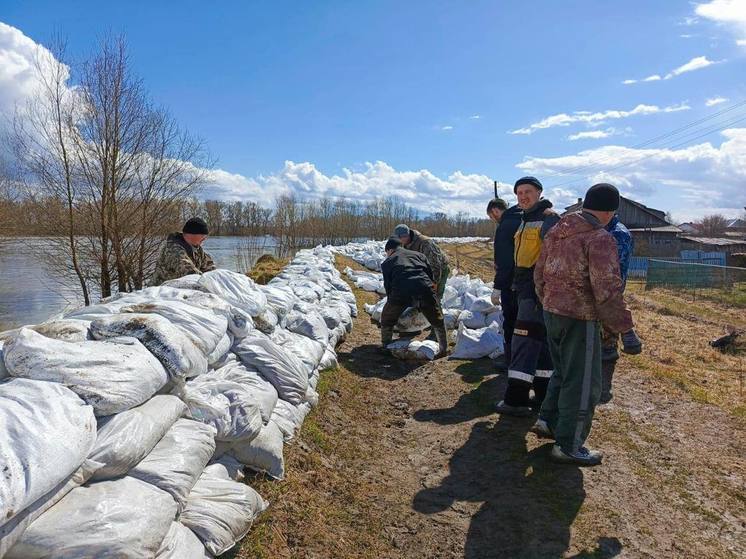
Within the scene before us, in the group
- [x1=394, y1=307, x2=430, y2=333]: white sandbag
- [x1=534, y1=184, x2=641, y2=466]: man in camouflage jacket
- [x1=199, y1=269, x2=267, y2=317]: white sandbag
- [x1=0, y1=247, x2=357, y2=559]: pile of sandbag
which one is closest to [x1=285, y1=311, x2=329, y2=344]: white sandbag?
[x1=199, y1=269, x2=267, y2=317]: white sandbag

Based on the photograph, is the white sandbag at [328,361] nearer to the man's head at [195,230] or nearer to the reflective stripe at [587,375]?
the man's head at [195,230]

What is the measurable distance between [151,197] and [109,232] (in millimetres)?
989

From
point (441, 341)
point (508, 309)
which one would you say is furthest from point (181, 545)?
point (441, 341)

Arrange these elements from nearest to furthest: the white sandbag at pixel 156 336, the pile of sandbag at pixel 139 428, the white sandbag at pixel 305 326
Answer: the pile of sandbag at pixel 139 428 → the white sandbag at pixel 156 336 → the white sandbag at pixel 305 326

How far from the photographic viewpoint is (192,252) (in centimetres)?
438

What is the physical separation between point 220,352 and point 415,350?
2.80 m

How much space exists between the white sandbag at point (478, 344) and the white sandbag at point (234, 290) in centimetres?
225

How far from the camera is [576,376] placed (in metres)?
2.66

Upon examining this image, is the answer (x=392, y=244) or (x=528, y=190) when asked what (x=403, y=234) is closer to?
(x=392, y=244)

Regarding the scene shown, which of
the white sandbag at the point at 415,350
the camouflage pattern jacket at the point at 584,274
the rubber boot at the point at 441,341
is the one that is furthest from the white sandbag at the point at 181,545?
the rubber boot at the point at 441,341

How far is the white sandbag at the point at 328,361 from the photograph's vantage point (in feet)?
14.6

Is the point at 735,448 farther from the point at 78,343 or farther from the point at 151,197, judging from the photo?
the point at 151,197

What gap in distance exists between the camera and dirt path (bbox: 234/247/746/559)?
2174mm

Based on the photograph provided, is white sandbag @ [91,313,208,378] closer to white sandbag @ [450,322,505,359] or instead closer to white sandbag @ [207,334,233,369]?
white sandbag @ [207,334,233,369]
